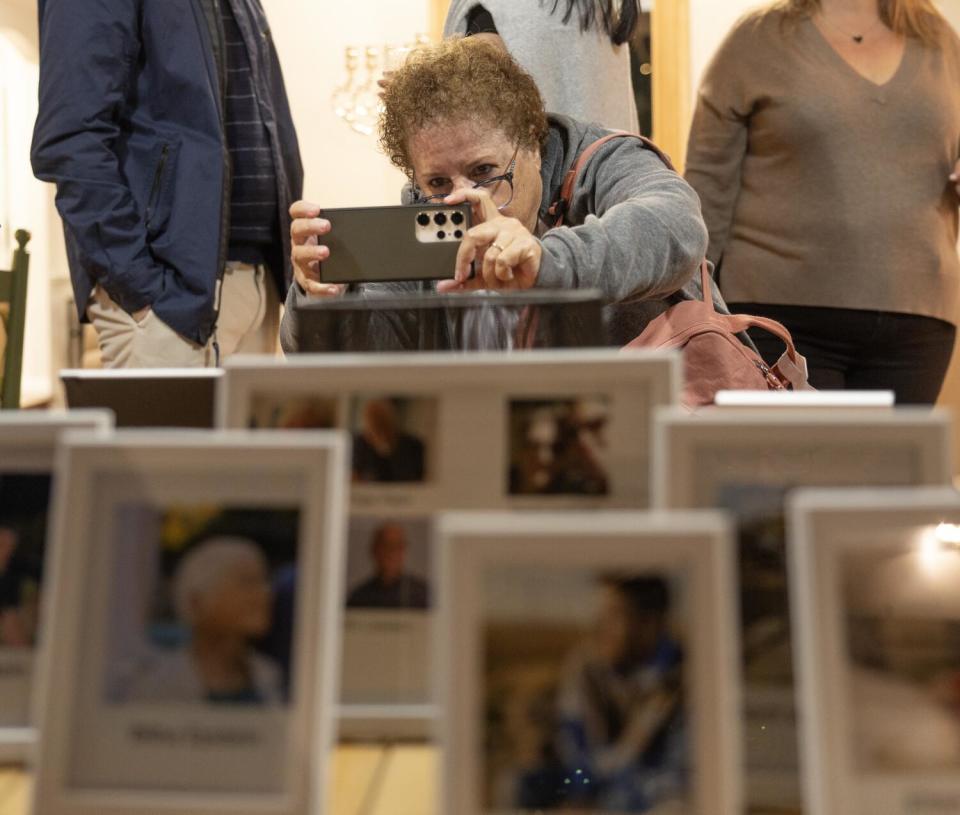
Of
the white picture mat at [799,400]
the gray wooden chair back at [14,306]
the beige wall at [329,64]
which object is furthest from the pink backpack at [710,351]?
the beige wall at [329,64]

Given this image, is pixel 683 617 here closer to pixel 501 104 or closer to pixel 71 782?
pixel 71 782

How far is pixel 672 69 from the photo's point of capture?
4426 millimetres

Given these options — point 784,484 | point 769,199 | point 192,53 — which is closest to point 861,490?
point 784,484

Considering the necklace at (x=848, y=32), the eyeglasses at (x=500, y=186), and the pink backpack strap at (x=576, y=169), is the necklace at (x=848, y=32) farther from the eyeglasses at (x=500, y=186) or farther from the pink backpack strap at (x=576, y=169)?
the eyeglasses at (x=500, y=186)

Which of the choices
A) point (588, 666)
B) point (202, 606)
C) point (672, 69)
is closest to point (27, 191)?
point (672, 69)

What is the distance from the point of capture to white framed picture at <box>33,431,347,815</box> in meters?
0.59

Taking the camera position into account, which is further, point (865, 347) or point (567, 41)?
point (865, 347)

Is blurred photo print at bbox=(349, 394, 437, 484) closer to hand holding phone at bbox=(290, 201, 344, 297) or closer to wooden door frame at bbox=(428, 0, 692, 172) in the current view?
hand holding phone at bbox=(290, 201, 344, 297)

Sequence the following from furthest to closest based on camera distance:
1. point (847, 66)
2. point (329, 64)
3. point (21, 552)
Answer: point (329, 64) < point (847, 66) < point (21, 552)

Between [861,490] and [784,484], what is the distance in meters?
0.04

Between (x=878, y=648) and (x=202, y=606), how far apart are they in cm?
33

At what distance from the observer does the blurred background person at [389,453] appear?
69 cm

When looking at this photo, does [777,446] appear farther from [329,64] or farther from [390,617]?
[329,64]

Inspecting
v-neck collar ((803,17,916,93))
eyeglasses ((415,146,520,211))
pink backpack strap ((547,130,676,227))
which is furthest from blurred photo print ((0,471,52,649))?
v-neck collar ((803,17,916,93))
